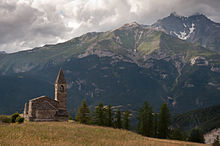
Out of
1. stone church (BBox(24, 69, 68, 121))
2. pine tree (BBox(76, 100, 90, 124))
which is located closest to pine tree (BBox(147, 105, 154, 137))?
pine tree (BBox(76, 100, 90, 124))

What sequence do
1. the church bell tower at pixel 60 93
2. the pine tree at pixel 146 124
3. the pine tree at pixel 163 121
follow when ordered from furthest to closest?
the pine tree at pixel 146 124 → the pine tree at pixel 163 121 → the church bell tower at pixel 60 93

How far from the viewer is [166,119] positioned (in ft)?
272

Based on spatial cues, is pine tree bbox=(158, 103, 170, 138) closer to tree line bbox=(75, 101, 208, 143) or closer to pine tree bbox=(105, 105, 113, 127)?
tree line bbox=(75, 101, 208, 143)

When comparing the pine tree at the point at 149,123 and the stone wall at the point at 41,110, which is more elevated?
the stone wall at the point at 41,110

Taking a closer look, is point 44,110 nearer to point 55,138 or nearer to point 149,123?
point 149,123

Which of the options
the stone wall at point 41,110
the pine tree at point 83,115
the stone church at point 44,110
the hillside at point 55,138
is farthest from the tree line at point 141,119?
the hillside at point 55,138

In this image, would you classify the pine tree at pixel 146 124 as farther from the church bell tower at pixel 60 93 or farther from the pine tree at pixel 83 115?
the church bell tower at pixel 60 93

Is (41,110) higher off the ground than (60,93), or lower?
lower

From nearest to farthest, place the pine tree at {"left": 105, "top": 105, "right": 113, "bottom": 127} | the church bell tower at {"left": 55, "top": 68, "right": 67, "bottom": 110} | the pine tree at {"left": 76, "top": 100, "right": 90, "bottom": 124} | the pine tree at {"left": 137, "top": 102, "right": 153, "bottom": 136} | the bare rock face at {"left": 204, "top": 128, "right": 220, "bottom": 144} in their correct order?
the pine tree at {"left": 76, "top": 100, "right": 90, "bottom": 124}, the church bell tower at {"left": 55, "top": 68, "right": 67, "bottom": 110}, the pine tree at {"left": 105, "top": 105, "right": 113, "bottom": 127}, the pine tree at {"left": 137, "top": 102, "right": 153, "bottom": 136}, the bare rock face at {"left": 204, "top": 128, "right": 220, "bottom": 144}

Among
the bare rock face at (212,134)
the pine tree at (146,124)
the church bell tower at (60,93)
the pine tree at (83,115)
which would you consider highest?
the church bell tower at (60,93)

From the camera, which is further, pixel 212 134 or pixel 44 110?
pixel 212 134

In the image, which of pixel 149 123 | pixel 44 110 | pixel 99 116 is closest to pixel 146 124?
pixel 149 123

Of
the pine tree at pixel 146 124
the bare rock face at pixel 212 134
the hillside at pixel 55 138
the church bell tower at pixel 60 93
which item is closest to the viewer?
the hillside at pixel 55 138

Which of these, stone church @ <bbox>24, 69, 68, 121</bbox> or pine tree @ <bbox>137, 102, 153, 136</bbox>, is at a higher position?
stone church @ <bbox>24, 69, 68, 121</bbox>
